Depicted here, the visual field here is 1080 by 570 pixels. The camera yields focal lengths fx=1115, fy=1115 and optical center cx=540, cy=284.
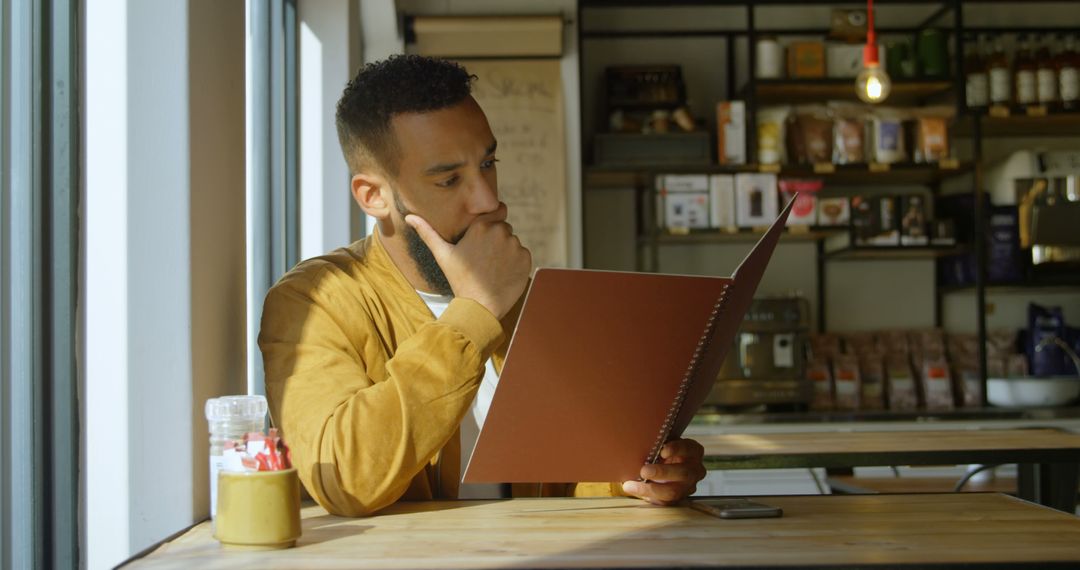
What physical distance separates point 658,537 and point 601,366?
0.21 m

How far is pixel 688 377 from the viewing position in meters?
1.36

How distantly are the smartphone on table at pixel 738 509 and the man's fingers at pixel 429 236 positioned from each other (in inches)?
18.9

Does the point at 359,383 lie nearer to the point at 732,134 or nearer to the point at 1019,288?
the point at 732,134

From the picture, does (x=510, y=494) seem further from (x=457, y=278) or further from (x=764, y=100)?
(x=764, y=100)

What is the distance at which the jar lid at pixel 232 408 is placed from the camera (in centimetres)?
121

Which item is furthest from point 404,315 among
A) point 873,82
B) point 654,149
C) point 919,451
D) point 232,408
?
point 654,149

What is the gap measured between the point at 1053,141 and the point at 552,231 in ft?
8.77

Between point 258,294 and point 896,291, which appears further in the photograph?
point 896,291

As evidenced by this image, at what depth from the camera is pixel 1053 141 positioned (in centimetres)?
566

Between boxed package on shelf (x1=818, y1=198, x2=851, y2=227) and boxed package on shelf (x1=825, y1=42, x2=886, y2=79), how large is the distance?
606 millimetres

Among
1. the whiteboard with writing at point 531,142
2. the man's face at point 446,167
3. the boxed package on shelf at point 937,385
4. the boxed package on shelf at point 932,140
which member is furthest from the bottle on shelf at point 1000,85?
the man's face at point 446,167

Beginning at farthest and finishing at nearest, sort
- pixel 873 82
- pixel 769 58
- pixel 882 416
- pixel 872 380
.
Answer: pixel 872 380 → pixel 769 58 → pixel 882 416 → pixel 873 82

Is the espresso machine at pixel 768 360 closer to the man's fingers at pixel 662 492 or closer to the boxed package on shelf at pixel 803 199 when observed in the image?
the boxed package on shelf at pixel 803 199

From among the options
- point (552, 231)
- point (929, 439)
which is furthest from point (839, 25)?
point (929, 439)
